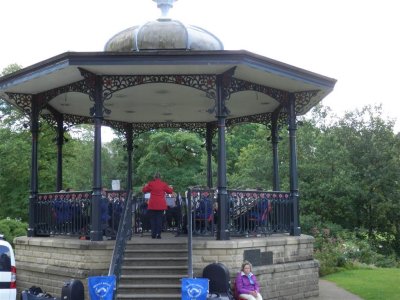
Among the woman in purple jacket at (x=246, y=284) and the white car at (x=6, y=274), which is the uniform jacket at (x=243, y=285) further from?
the white car at (x=6, y=274)

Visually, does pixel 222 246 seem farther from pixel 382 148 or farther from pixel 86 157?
pixel 86 157

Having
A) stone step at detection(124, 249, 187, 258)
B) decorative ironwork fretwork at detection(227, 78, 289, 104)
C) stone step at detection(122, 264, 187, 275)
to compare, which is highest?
decorative ironwork fretwork at detection(227, 78, 289, 104)

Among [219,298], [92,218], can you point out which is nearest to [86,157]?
[92,218]

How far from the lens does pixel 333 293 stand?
15.0m

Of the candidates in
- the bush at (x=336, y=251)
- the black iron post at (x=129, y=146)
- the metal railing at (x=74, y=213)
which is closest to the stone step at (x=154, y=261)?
the metal railing at (x=74, y=213)

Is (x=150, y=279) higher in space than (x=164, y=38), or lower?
lower

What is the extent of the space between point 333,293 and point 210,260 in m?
4.50

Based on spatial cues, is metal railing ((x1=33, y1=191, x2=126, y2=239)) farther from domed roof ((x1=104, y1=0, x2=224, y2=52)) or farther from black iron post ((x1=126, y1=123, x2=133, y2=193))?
black iron post ((x1=126, y1=123, x2=133, y2=193))

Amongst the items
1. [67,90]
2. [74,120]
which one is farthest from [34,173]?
[74,120]

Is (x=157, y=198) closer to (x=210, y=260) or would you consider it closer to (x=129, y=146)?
(x=210, y=260)

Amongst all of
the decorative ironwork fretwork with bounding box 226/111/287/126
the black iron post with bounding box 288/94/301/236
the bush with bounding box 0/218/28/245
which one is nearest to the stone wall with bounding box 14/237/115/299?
the black iron post with bounding box 288/94/301/236

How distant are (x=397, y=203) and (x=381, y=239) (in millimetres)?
3809

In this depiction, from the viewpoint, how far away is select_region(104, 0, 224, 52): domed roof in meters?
14.4

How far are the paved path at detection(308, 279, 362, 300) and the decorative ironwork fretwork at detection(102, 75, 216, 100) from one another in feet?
19.0
